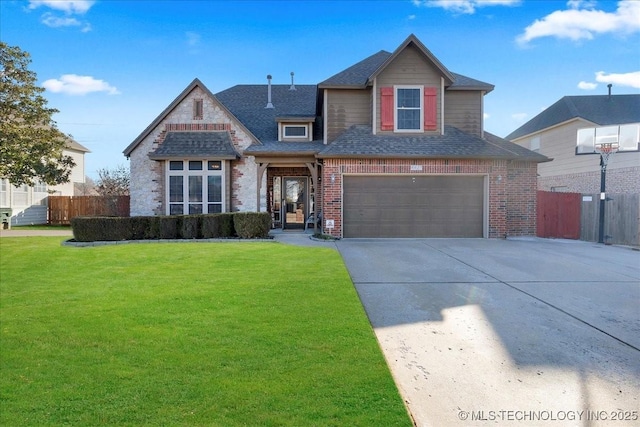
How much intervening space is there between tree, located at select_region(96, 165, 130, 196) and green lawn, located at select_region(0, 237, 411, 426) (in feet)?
52.3

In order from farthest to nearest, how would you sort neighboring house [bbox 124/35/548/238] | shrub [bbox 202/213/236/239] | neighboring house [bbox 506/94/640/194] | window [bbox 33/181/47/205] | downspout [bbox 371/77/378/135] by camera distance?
window [bbox 33/181/47/205] < neighboring house [bbox 506/94/640/194] < downspout [bbox 371/77/378/135] < neighboring house [bbox 124/35/548/238] < shrub [bbox 202/213/236/239]

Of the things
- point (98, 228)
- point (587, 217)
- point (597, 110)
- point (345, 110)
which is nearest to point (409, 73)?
point (345, 110)

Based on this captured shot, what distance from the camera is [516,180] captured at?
13961 millimetres

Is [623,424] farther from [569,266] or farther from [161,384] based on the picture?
[569,266]

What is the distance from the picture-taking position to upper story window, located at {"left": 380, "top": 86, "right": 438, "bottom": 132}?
14.3m

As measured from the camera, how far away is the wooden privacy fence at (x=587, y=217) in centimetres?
1233

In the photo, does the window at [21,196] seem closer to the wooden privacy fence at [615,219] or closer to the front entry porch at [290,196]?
the front entry porch at [290,196]

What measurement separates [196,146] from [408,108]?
8.67 meters

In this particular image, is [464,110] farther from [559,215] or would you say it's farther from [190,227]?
[190,227]

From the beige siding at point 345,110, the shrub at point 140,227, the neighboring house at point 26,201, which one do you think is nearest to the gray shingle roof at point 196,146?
the shrub at point 140,227

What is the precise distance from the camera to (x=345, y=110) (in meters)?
15.0

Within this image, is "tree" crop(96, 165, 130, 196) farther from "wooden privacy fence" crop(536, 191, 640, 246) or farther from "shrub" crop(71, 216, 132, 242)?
"wooden privacy fence" crop(536, 191, 640, 246)

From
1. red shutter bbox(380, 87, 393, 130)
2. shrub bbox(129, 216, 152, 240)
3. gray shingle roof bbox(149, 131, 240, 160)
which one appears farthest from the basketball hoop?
shrub bbox(129, 216, 152, 240)

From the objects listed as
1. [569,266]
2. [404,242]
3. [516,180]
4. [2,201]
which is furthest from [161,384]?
[2,201]
